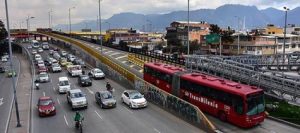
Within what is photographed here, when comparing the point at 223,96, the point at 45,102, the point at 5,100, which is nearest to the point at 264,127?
the point at 223,96

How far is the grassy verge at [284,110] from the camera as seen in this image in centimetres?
2608

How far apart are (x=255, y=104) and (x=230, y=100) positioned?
5.87 feet

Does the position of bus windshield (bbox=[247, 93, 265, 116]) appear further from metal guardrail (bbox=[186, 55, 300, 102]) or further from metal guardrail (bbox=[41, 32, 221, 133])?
metal guardrail (bbox=[186, 55, 300, 102])

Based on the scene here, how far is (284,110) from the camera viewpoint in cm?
2741

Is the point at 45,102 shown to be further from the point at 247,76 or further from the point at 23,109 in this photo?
the point at 247,76

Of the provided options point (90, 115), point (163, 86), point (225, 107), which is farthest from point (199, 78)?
point (90, 115)

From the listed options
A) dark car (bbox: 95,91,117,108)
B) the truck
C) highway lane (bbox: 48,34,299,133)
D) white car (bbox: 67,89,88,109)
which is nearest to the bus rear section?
highway lane (bbox: 48,34,299,133)

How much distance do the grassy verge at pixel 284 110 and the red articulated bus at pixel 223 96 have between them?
261cm

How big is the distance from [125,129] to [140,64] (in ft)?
110

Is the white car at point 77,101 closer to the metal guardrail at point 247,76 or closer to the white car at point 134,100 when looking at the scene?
the white car at point 134,100

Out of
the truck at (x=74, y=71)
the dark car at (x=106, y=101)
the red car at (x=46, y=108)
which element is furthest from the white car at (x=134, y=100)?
the truck at (x=74, y=71)

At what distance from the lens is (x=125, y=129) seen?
82.8 feet

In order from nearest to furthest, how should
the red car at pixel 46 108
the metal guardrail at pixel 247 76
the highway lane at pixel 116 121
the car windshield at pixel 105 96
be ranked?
the highway lane at pixel 116 121 → the metal guardrail at pixel 247 76 → the red car at pixel 46 108 → the car windshield at pixel 105 96

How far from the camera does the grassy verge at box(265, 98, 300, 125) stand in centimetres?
2608
